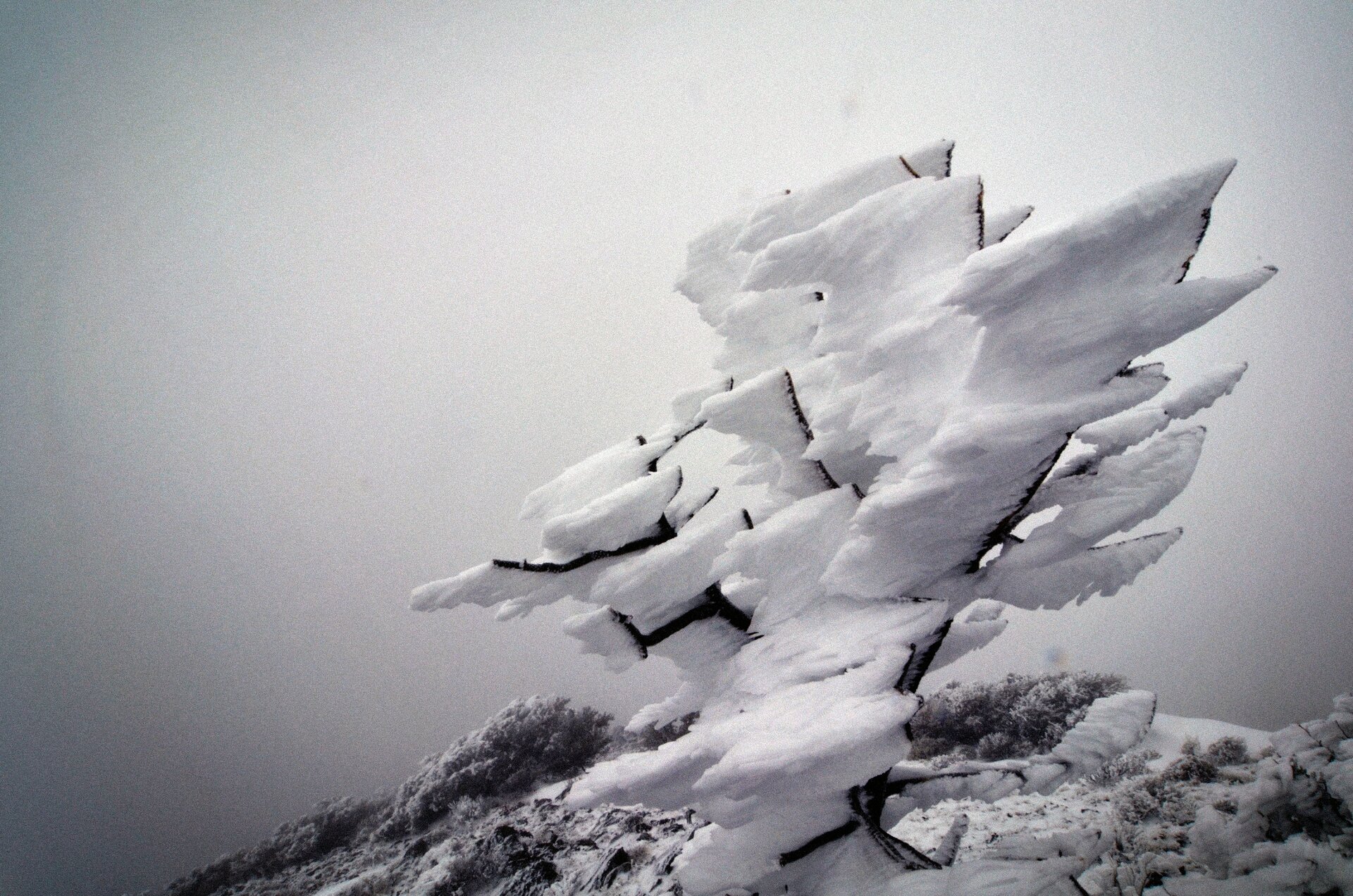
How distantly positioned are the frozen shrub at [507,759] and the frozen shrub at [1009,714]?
409 centimetres

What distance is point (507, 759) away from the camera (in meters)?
5.76

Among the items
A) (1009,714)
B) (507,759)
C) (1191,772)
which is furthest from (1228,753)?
(507,759)

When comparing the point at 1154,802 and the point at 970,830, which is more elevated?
the point at 970,830

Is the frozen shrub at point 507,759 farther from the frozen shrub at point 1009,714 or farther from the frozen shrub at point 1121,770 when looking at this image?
the frozen shrub at point 1121,770

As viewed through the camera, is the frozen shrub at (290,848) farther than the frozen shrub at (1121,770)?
Yes

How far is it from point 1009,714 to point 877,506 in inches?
216

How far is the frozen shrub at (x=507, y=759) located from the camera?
5.47m

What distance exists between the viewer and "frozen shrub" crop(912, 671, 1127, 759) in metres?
4.80

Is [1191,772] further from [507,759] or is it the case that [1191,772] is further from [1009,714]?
[507,759]

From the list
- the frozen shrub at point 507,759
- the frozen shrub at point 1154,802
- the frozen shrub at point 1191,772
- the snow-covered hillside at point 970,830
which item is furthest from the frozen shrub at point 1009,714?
the frozen shrub at point 507,759

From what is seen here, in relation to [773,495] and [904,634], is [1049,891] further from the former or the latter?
[773,495]

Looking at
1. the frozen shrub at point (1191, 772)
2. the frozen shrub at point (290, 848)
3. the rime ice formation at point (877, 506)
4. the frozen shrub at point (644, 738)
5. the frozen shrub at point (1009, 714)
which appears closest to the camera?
the rime ice formation at point (877, 506)

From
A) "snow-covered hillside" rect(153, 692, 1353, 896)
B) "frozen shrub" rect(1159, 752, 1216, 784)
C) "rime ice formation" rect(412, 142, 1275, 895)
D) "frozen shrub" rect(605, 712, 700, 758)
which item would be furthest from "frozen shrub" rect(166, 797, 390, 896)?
"frozen shrub" rect(1159, 752, 1216, 784)

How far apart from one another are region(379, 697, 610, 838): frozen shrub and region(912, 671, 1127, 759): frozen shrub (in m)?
4.09
